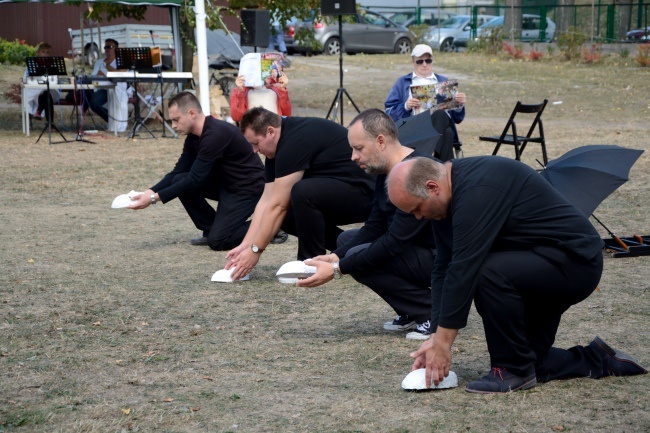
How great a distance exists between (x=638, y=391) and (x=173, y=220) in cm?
630

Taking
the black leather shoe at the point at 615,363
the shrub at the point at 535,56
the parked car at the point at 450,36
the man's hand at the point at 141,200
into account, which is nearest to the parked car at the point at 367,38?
the parked car at the point at 450,36

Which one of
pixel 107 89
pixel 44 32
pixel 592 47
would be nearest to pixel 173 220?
pixel 107 89

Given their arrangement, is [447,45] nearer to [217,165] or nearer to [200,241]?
[200,241]

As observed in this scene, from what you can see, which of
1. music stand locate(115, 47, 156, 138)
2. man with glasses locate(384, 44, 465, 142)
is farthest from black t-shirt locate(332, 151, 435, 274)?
music stand locate(115, 47, 156, 138)

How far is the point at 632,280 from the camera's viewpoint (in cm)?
684

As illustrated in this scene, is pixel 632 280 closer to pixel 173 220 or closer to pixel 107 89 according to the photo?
pixel 173 220

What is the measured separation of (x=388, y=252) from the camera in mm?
5234

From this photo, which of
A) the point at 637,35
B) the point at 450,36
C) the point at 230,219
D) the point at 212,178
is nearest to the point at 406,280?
the point at 230,219

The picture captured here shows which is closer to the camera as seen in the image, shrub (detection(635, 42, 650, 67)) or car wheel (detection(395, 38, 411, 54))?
shrub (detection(635, 42, 650, 67))

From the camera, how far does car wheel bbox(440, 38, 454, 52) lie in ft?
112

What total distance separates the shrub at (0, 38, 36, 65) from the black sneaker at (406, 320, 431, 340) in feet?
80.0

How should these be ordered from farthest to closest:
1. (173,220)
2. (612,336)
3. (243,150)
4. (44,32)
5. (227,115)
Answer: (44,32) → (227,115) → (173,220) → (243,150) → (612,336)

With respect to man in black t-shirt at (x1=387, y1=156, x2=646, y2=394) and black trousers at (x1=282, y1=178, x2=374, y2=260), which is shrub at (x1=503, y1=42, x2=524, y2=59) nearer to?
black trousers at (x1=282, y1=178, x2=374, y2=260)

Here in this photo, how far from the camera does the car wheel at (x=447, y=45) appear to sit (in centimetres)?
3412
